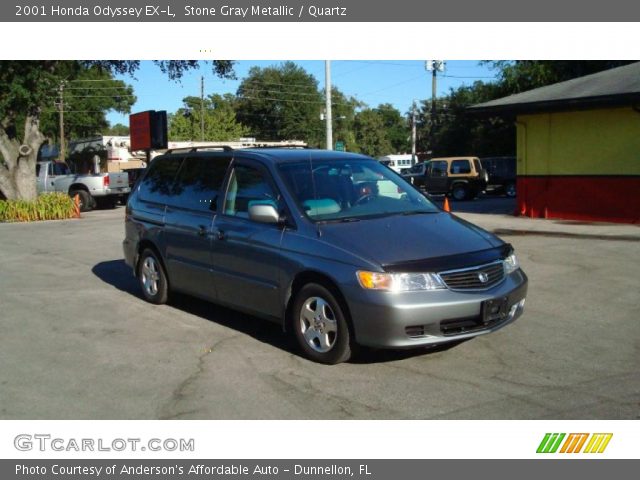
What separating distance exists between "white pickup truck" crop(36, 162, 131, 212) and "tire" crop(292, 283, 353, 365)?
20845 millimetres

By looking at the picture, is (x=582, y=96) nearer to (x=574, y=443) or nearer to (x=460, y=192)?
(x=460, y=192)

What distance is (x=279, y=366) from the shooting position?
5.49 m

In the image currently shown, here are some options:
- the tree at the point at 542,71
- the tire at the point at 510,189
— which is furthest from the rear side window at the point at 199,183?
the tree at the point at 542,71

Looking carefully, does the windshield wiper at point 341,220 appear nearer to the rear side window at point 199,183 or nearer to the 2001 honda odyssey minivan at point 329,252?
the 2001 honda odyssey minivan at point 329,252

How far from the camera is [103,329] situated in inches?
269

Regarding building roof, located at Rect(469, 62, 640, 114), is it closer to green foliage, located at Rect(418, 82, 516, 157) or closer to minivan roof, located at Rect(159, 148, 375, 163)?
minivan roof, located at Rect(159, 148, 375, 163)

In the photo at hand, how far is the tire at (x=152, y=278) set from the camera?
25.1 ft

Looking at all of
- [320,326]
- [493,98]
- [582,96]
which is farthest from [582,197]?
[493,98]

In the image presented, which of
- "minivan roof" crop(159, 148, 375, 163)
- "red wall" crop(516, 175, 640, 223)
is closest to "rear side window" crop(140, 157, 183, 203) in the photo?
"minivan roof" crop(159, 148, 375, 163)

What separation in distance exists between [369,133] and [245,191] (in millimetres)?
78818

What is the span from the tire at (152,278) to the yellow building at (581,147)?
11226 millimetres

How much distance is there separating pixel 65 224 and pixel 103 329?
12.9 meters

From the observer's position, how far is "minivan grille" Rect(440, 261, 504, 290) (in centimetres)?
509

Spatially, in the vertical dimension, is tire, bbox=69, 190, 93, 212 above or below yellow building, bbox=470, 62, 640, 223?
below
